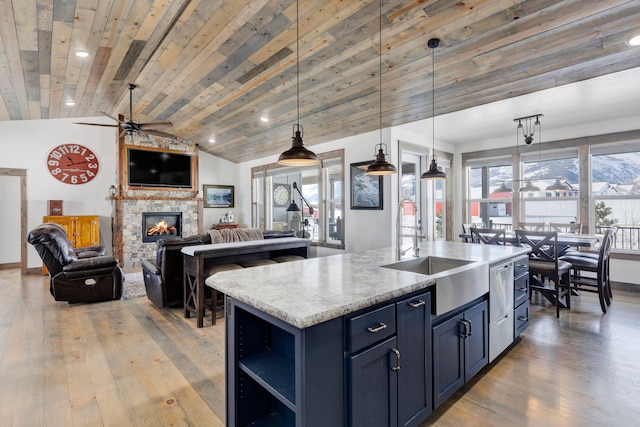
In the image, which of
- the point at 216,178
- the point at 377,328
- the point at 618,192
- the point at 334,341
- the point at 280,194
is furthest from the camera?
the point at 216,178

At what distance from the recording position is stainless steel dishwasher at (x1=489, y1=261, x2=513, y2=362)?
2.40 m

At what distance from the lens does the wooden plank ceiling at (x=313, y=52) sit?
2748 millimetres

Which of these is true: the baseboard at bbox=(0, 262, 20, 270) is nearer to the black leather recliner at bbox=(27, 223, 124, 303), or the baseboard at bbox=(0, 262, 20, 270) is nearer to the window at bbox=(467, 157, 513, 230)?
the black leather recliner at bbox=(27, 223, 124, 303)

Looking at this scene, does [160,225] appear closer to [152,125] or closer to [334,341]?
[152,125]

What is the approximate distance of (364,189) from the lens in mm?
5578

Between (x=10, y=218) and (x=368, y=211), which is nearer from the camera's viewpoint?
(x=368, y=211)

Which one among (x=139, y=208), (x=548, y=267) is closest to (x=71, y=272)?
(x=139, y=208)

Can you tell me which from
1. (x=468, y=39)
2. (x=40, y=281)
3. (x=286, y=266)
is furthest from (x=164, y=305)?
(x=468, y=39)

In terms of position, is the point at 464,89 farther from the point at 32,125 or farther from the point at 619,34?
the point at 32,125

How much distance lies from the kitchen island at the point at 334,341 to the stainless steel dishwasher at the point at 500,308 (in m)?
0.39

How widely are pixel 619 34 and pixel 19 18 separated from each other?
219 inches

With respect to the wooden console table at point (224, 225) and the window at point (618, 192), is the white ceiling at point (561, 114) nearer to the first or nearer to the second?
the window at point (618, 192)

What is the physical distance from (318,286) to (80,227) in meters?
7.04

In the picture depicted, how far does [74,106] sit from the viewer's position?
599 centimetres
